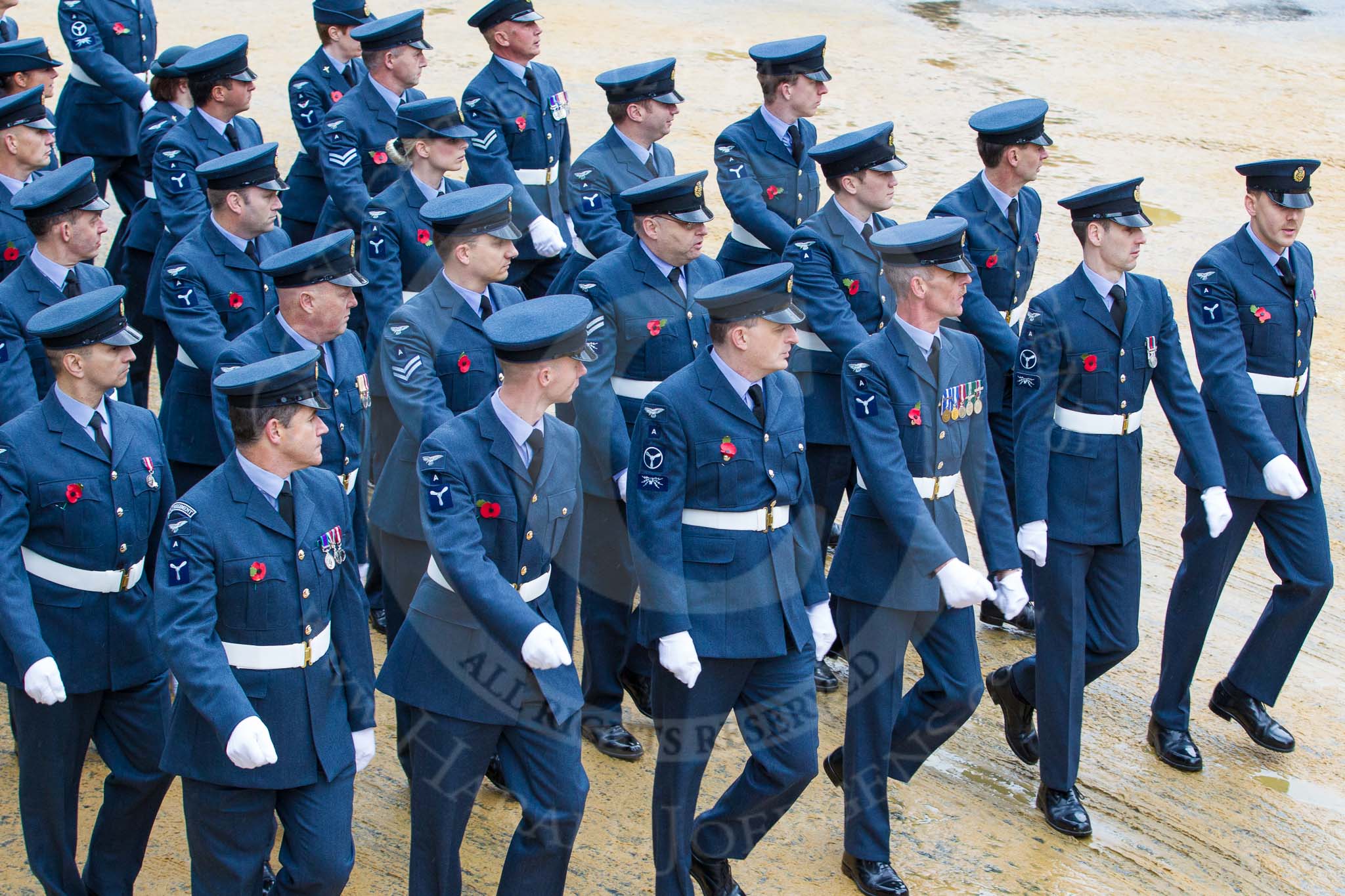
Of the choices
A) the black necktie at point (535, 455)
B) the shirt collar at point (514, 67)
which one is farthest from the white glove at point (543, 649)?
the shirt collar at point (514, 67)

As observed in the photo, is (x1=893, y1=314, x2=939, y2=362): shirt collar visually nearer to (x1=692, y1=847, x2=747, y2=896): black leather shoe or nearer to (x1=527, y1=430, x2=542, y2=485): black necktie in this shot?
(x1=527, y1=430, x2=542, y2=485): black necktie

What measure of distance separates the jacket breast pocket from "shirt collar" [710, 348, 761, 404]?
1.31 m

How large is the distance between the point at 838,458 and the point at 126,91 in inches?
174

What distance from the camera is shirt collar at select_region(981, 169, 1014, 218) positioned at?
6.05m

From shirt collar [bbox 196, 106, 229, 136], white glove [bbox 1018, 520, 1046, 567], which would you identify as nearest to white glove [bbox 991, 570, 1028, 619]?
white glove [bbox 1018, 520, 1046, 567]

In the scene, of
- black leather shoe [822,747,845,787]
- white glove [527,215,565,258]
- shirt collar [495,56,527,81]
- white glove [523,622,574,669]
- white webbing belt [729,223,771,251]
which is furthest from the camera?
shirt collar [495,56,527,81]

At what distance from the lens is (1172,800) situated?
5285mm

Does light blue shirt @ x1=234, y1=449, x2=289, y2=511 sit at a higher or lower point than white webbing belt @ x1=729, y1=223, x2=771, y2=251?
higher

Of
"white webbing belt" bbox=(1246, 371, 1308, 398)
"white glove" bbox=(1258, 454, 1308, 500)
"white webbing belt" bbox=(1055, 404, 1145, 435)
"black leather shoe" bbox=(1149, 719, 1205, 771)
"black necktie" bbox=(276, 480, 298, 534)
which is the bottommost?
"black leather shoe" bbox=(1149, 719, 1205, 771)

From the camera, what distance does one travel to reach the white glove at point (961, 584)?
4.46 m

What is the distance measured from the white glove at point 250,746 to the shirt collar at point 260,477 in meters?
0.57

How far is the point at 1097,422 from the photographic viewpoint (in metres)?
5.15

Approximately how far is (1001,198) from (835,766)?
230 centimetres

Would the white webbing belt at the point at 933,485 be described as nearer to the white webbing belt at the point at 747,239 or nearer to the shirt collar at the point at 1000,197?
the shirt collar at the point at 1000,197
